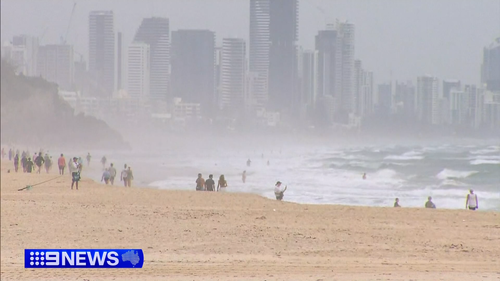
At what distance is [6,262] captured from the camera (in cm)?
935

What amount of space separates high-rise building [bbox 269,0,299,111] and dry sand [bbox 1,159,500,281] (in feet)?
37.4

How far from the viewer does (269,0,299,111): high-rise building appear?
1106 inches

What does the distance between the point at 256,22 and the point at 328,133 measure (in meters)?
15.5

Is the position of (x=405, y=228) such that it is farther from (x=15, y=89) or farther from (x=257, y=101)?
(x=15, y=89)

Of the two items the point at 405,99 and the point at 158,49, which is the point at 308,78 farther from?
the point at 158,49

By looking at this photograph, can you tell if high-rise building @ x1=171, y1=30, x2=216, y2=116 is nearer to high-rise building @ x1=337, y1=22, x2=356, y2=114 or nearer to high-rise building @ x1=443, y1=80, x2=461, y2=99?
high-rise building @ x1=337, y1=22, x2=356, y2=114

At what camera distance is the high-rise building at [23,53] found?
4476cm

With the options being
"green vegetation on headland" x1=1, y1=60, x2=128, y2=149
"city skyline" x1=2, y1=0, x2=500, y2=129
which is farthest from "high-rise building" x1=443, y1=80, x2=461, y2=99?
"green vegetation on headland" x1=1, y1=60, x2=128, y2=149

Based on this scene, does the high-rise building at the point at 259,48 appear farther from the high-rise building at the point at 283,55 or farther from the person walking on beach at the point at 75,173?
the person walking on beach at the point at 75,173

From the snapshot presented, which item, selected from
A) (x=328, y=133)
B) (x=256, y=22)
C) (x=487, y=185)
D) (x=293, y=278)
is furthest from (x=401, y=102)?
(x=293, y=278)

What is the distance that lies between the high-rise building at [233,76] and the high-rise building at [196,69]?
0.86 m

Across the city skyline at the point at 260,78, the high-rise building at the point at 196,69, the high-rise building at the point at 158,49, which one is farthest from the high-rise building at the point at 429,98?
the high-rise building at the point at 158,49

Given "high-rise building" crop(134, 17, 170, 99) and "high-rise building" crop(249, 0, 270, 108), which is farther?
"high-rise building" crop(134, 17, 170, 99)

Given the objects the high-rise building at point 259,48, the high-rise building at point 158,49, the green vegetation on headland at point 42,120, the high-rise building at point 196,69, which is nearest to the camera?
the high-rise building at point 259,48
